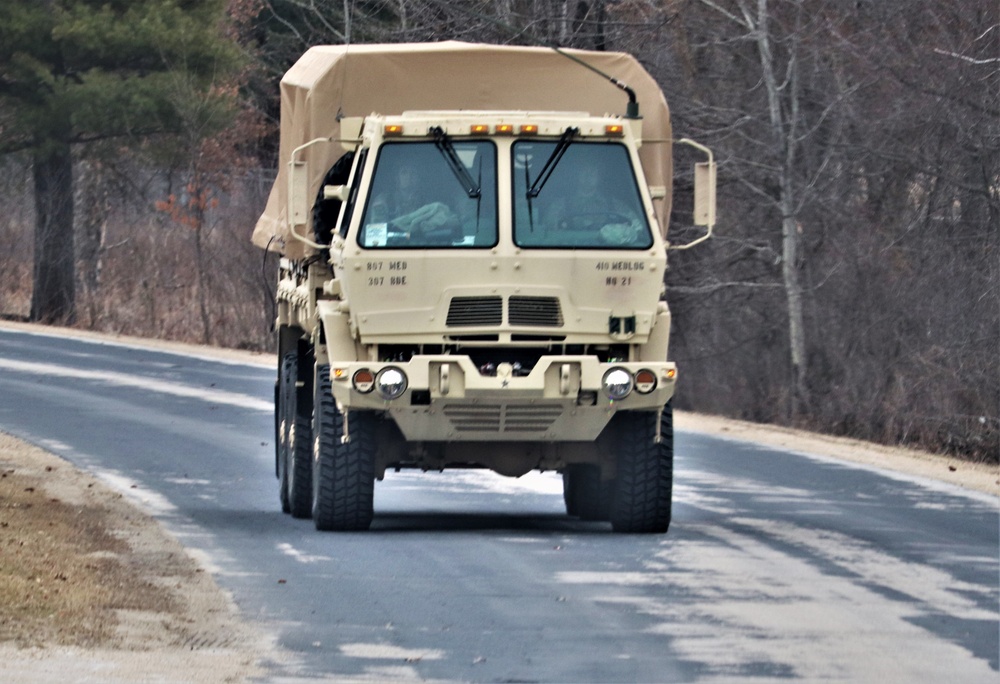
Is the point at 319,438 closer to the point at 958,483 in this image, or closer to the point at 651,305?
the point at 651,305

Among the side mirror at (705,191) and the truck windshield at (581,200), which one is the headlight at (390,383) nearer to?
the truck windshield at (581,200)

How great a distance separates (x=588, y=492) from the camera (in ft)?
43.5

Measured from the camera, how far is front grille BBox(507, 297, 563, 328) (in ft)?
37.7

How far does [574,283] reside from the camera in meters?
11.6

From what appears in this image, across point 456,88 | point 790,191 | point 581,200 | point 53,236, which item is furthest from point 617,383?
point 53,236

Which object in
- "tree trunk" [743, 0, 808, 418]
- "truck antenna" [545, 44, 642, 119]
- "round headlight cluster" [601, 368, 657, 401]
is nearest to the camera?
"round headlight cluster" [601, 368, 657, 401]

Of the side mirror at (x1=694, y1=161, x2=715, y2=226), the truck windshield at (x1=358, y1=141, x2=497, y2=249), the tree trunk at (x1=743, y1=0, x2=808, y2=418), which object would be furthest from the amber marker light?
the tree trunk at (x1=743, y1=0, x2=808, y2=418)

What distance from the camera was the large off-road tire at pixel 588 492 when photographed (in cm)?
1303

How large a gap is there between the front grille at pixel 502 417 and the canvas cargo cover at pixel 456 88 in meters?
1.90

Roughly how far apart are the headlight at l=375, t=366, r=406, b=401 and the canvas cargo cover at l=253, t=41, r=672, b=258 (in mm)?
1747

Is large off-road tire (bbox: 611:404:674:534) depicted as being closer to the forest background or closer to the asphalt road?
the asphalt road

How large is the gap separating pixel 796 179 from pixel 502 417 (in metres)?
18.0

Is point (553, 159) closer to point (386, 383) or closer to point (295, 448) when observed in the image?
point (386, 383)

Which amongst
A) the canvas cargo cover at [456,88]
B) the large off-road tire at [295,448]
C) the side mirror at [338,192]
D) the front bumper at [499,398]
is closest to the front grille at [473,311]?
the front bumper at [499,398]
